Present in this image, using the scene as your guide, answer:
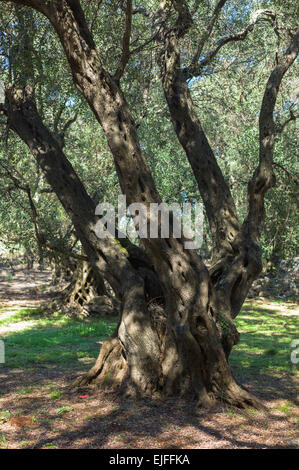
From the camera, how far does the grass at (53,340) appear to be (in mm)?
9062

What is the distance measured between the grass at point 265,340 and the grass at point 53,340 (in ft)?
9.83

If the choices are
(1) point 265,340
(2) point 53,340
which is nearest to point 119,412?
(2) point 53,340

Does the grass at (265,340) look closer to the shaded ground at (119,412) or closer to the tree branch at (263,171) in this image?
the shaded ground at (119,412)

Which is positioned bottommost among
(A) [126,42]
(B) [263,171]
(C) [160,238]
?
(C) [160,238]

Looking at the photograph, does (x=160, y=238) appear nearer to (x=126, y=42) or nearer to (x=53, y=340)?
(x=126, y=42)

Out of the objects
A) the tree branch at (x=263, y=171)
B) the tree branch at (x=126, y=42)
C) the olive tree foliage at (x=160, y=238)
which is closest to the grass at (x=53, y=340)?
the olive tree foliage at (x=160, y=238)

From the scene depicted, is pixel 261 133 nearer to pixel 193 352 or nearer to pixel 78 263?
pixel 193 352

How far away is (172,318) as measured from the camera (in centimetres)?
584

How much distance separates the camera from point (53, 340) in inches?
432

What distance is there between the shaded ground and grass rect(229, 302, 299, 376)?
2cm

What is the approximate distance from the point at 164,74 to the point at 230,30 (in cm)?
447

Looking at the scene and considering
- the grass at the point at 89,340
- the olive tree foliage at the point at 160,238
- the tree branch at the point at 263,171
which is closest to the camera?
the olive tree foliage at the point at 160,238

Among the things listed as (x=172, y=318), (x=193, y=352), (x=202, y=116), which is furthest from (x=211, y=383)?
(x=202, y=116)

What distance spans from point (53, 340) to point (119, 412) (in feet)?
18.6
